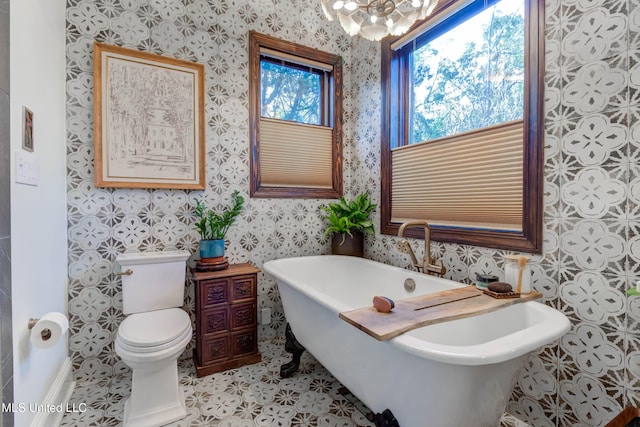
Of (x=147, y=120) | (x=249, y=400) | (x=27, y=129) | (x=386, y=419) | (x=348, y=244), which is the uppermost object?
(x=147, y=120)

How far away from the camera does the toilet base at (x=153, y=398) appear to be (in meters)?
1.51

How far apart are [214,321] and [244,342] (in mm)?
275

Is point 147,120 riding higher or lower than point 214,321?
higher

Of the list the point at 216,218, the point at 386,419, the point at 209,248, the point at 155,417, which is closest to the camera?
the point at 386,419

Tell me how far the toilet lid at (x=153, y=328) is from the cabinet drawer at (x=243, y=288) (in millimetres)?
359

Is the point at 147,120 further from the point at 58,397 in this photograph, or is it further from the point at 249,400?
the point at 249,400

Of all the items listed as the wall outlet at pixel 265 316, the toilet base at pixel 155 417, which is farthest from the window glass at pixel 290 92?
the toilet base at pixel 155 417

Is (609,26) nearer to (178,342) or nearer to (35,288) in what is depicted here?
(178,342)

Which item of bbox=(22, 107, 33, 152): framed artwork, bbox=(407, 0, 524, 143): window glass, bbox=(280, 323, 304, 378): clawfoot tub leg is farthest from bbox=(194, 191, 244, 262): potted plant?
bbox=(407, 0, 524, 143): window glass

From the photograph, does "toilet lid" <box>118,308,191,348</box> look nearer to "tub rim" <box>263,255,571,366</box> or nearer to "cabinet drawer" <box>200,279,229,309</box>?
"cabinet drawer" <box>200,279,229,309</box>

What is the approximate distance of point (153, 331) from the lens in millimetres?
1571

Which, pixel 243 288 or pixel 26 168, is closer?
pixel 26 168

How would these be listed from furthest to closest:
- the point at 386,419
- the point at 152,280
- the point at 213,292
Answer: the point at 213,292 < the point at 152,280 < the point at 386,419

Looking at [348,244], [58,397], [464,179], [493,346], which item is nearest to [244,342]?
[58,397]
